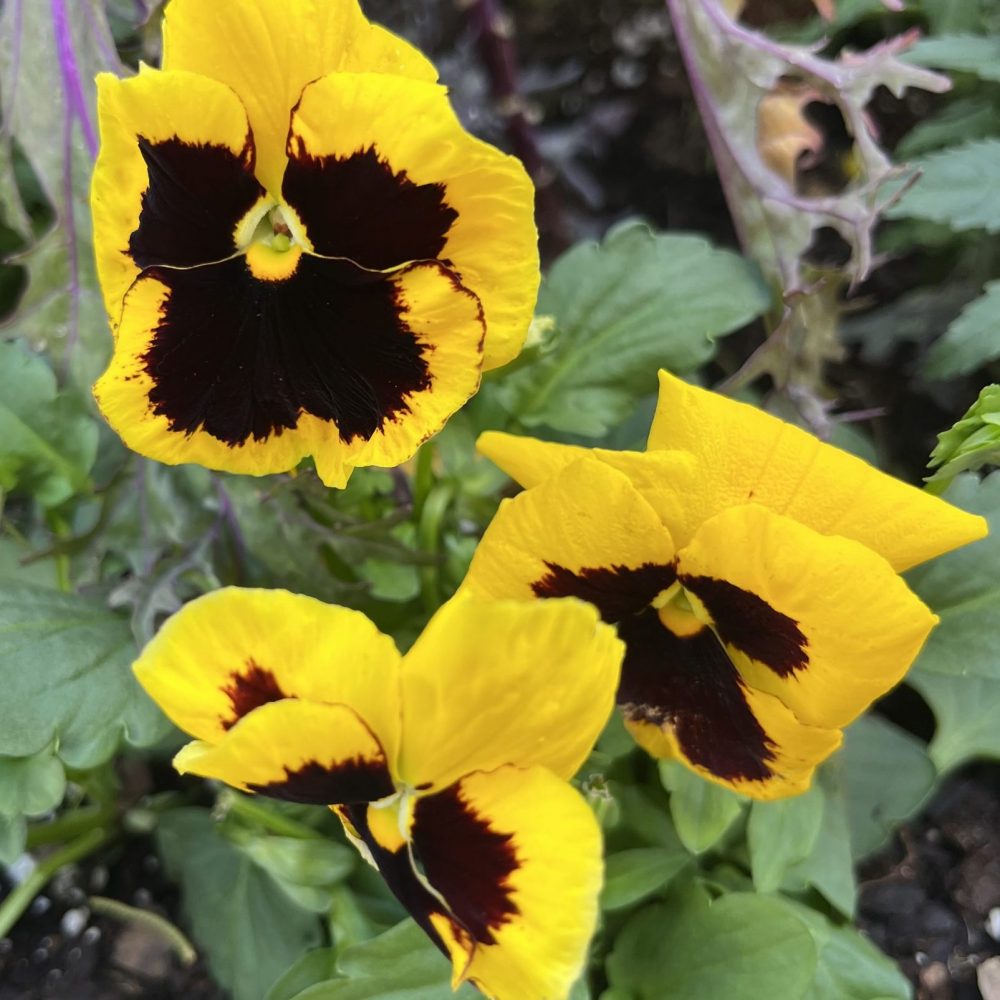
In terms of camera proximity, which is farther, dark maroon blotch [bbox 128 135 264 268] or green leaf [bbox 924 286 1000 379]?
green leaf [bbox 924 286 1000 379]

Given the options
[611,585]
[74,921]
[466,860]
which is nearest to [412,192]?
[611,585]

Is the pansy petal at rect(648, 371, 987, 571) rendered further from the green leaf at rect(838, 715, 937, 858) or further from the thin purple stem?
the thin purple stem

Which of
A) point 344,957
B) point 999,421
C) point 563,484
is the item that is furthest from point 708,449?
point 344,957

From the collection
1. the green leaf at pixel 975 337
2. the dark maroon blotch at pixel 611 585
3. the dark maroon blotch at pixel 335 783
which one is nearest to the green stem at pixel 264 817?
the dark maroon blotch at pixel 335 783

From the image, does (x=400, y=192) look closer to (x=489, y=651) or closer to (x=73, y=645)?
(x=489, y=651)

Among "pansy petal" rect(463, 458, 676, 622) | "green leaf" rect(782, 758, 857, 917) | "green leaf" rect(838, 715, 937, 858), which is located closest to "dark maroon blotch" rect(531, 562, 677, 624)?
"pansy petal" rect(463, 458, 676, 622)
